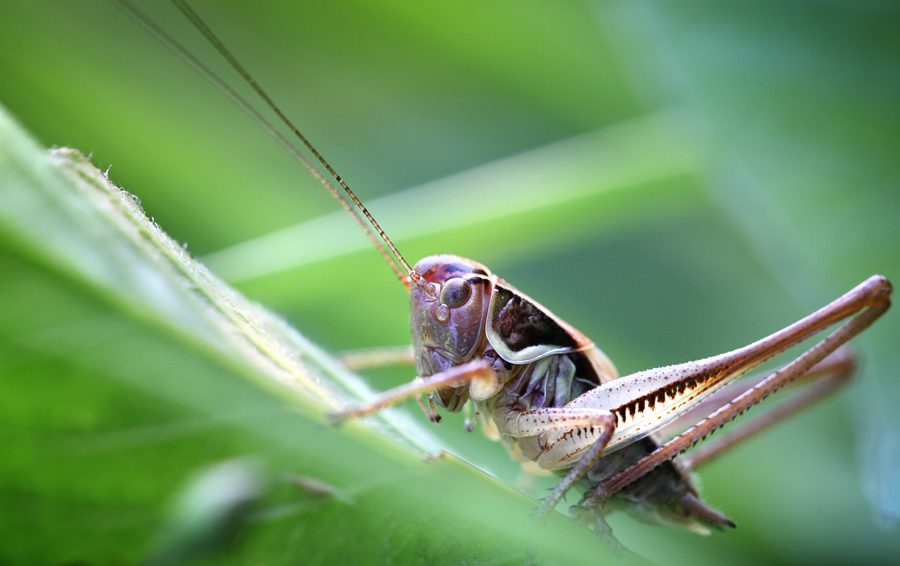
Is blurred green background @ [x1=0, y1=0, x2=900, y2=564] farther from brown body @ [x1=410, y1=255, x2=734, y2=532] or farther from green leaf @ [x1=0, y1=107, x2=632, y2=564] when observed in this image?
green leaf @ [x1=0, y1=107, x2=632, y2=564]

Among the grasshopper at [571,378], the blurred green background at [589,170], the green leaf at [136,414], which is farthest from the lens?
the blurred green background at [589,170]

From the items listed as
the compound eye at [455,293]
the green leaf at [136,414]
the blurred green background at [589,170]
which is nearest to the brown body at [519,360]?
the compound eye at [455,293]

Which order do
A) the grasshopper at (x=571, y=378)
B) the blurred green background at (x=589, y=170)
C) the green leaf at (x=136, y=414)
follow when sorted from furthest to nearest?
the blurred green background at (x=589, y=170) < the grasshopper at (x=571, y=378) < the green leaf at (x=136, y=414)

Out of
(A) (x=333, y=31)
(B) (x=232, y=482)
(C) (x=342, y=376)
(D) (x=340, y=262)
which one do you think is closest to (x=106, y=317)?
(B) (x=232, y=482)

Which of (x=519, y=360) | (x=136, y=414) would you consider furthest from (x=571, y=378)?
(x=136, y=414)

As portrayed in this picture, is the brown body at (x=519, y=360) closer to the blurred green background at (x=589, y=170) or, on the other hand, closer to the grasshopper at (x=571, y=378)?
the grasshopper at (x=571, y=378)

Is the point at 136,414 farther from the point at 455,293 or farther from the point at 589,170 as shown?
the point at 589,170

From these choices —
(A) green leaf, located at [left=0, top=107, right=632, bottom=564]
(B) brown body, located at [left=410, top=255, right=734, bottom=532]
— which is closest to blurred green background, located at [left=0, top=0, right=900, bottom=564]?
(B) brown body, located at [left=410, top=255, right=734, bottom=532]

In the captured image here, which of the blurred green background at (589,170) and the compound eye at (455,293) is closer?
the compound eye at (455,293)

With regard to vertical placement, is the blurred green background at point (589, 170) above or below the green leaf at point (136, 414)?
above
